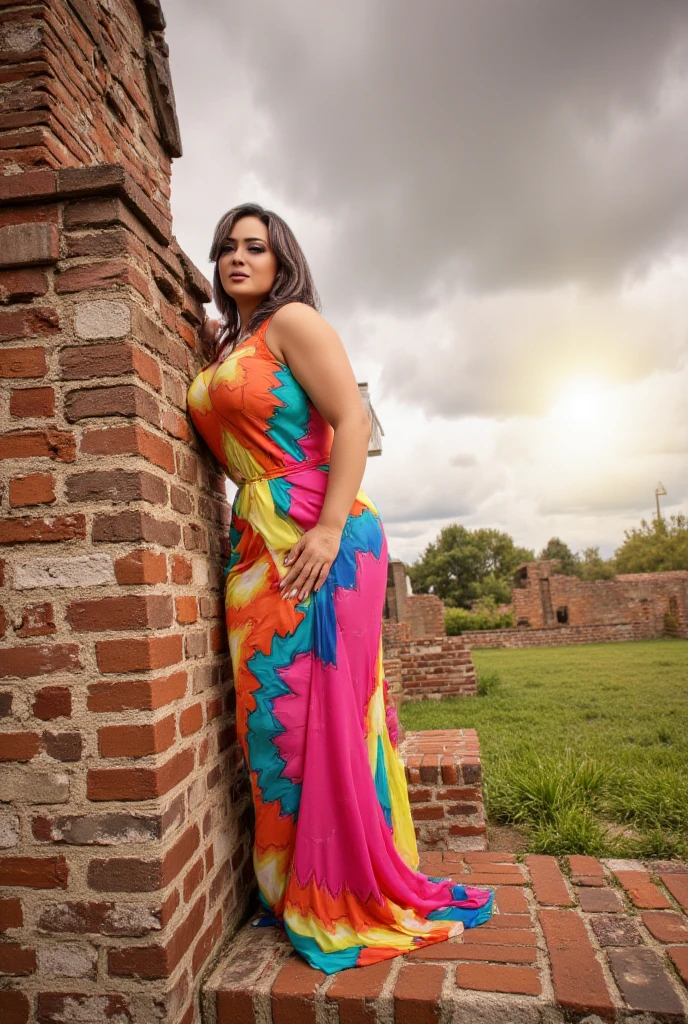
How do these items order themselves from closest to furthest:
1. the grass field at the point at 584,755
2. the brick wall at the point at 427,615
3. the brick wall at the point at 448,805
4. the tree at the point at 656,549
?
the brick wall at the point at 448,805, the grass field at the point at 584,755, the brick wall at the point at 427,615, the tree at the point at 656,549

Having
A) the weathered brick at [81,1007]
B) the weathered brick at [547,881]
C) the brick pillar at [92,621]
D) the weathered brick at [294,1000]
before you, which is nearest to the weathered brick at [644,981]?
the weathered brick at [547,881]

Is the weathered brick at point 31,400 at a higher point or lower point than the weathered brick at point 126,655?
higher

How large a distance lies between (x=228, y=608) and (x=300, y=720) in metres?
0.38

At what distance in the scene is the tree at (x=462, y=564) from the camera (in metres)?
43.2

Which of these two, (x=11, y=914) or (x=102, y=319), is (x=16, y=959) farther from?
(x=102, y=319)

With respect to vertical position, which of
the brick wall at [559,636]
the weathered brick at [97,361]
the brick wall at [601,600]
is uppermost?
the weathered brick at [97,361]

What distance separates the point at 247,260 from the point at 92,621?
116 cm

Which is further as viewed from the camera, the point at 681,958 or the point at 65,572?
the point at 681,958

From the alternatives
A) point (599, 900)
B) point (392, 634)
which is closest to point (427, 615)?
point (392, 634)

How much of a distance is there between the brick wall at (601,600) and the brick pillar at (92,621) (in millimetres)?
19830

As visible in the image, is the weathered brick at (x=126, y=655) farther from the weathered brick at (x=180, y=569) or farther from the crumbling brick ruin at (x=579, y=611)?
the crumbling brick ruin at (x=579, y=611)

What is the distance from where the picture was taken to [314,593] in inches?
68.0

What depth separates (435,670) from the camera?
7.75 metres

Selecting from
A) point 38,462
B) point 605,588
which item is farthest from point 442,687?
point 605,588
